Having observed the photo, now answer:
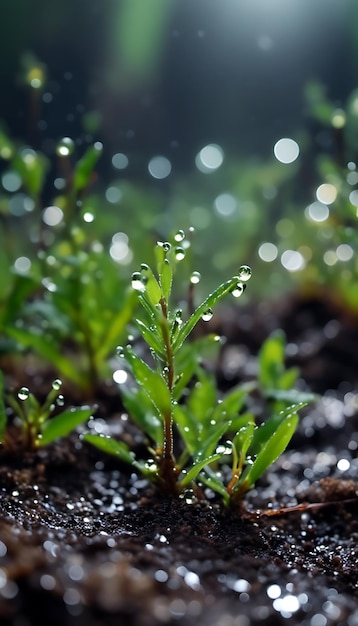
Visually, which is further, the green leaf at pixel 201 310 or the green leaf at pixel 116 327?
the green leaf at pixel 116 327

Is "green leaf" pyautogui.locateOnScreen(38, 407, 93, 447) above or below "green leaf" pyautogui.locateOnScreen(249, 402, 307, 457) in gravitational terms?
below

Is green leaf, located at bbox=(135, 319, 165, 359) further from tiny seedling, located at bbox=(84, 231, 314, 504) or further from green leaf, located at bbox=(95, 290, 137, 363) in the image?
green leaf, located at bbox=(95, 290, 137, 363)

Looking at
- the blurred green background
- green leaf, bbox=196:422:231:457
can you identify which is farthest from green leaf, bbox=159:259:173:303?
the blurred green background

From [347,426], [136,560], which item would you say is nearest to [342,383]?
[347,426]

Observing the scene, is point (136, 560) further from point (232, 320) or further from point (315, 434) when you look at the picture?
point (232, 320)

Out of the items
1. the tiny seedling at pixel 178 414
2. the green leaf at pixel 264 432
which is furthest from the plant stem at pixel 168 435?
the green leaf at pixel 264 432

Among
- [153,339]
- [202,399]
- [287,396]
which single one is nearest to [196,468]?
[153,339]

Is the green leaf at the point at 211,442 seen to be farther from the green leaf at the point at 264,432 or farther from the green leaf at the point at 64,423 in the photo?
the green leaf at the point at 64,423
